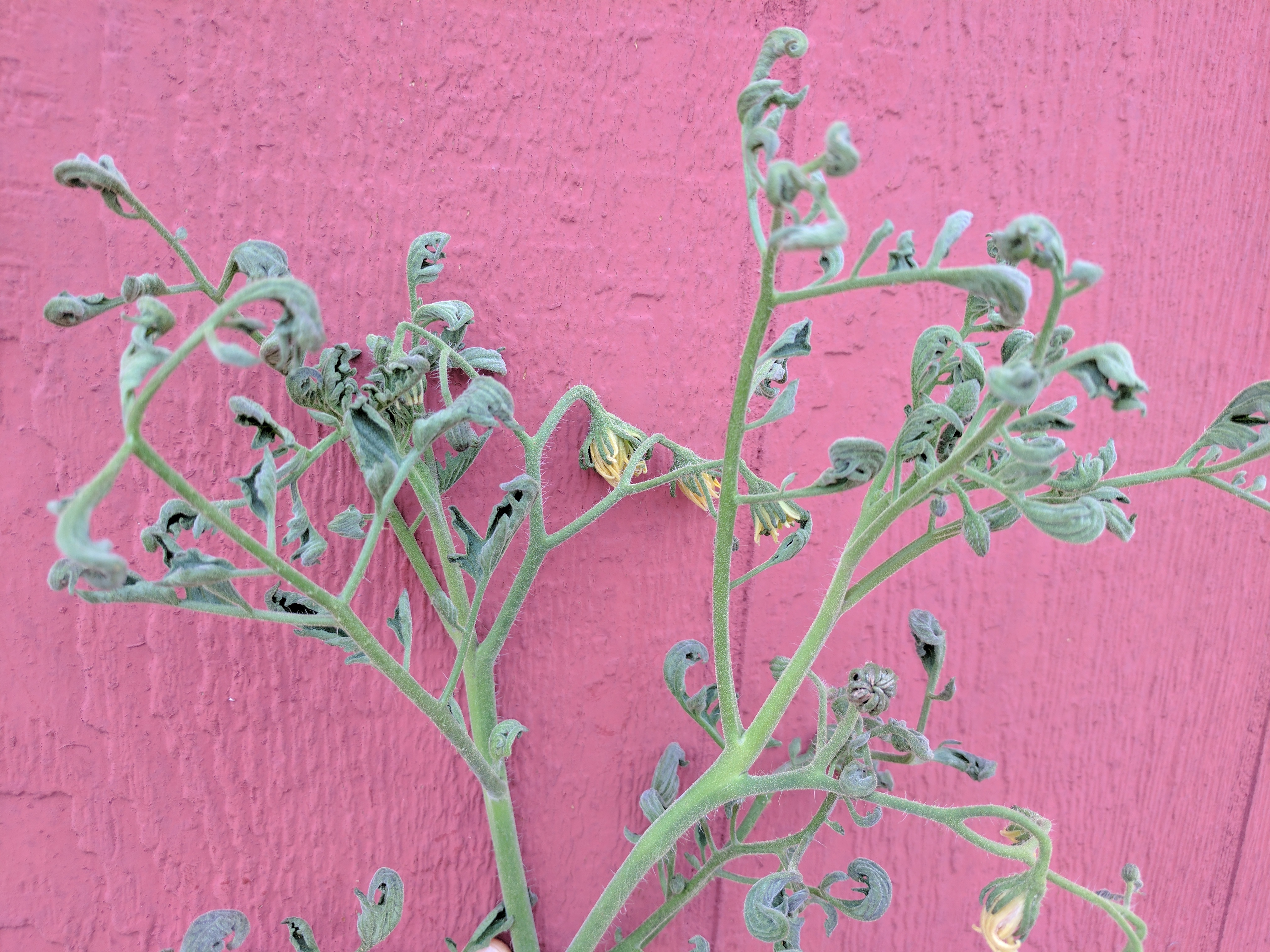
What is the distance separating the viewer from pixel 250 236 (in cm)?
52

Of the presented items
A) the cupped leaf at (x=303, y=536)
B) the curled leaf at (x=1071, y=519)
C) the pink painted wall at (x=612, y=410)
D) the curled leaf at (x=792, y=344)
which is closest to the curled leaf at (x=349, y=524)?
the cupped leaf at (x=303, y=536)

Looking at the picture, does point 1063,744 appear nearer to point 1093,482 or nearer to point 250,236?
point 1093,482

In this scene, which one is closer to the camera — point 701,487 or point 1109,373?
point 1109,373

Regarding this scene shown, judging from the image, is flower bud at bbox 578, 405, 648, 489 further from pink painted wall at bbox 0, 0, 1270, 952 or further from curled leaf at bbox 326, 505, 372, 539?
curled leaf at bbox 326, 505, 372, 539

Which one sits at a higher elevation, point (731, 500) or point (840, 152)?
point (840, 152)

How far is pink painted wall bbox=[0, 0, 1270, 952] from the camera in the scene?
51 cm

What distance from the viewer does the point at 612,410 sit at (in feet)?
2.01

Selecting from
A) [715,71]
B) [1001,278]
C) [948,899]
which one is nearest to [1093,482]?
[1001,278]

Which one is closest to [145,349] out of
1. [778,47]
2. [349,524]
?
[349,524]

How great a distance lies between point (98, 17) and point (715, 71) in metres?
0.40

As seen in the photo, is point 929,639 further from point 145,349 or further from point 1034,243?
point 145,349

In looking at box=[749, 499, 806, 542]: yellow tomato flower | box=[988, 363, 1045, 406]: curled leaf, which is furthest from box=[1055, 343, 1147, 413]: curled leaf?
box=[749, 499, 806, 542]: yellow tomato flower

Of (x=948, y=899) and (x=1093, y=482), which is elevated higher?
(x=1093, y=482)

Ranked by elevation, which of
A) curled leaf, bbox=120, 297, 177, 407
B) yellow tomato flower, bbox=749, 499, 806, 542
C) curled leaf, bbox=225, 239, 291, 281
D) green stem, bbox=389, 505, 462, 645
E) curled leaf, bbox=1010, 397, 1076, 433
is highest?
curled leaf, bbox=225, 239, 291, 281
